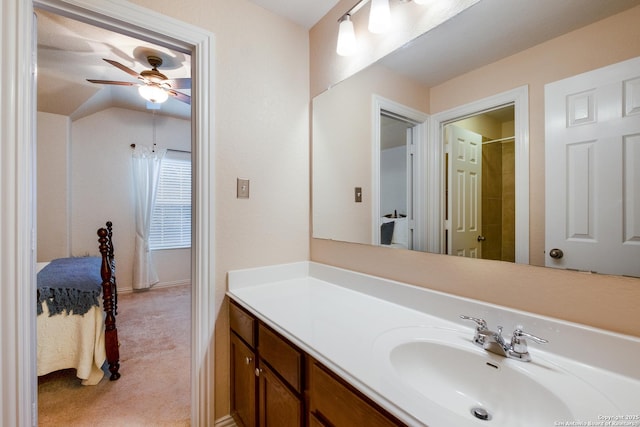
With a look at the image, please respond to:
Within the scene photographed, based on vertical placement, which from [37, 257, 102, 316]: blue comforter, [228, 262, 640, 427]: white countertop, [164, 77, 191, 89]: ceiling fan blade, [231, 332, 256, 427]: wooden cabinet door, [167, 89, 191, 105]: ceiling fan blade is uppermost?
[164, 77, 191, 89]: ceiling fan blade

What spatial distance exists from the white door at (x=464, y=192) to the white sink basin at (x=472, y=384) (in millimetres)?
326

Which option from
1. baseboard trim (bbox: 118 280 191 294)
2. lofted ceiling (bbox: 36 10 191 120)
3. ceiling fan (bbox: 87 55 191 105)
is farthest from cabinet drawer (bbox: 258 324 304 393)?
baseboard trim (bbox: 118 280 191 294)

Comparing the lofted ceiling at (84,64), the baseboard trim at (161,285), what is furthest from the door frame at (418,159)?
the baseboard trim at (161,285)

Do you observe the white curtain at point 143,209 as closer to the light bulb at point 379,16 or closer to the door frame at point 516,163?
the light bulb at point 379,16

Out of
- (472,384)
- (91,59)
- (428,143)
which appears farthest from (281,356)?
(91,59)

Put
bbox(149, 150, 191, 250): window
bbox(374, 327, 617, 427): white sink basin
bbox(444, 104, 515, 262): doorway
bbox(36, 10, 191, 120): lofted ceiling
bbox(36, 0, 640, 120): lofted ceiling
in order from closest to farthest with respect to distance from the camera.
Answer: bbox(374, 327, 617, 427): white sink basin
bbox(36, 0, 640, 120): lofted ceiling
bbox(444, 104, 515, 262): doorway
bbox(36, 10, 191, 120): lofted ceiling
bbox(149, 150, 191, 250): window

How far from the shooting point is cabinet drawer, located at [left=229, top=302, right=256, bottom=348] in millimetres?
1190

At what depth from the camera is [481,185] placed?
100 cm

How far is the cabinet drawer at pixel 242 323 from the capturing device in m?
1.19

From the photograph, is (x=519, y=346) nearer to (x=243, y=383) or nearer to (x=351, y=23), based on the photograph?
(x=243, y=383)

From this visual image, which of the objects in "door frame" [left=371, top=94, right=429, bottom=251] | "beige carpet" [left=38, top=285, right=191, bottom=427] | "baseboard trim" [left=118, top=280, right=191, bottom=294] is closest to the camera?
"door frame" [left=371, top=94, right=429, bottom=251]

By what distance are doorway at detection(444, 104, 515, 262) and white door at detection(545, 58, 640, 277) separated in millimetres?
105

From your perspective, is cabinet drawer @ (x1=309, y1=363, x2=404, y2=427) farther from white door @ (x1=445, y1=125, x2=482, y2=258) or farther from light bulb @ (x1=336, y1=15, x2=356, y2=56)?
light bulb @ (x1=336, y1=15, x2=356, y2=56)

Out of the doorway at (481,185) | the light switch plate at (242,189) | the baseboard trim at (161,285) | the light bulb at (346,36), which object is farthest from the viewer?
the baseboard trim at (161,285)
